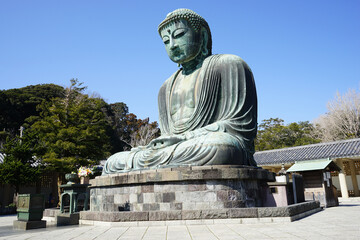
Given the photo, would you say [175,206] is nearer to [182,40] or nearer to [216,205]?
[216,205]

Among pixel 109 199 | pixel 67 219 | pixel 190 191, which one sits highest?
pixel 190 191

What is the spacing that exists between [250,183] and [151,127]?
24.1 meters

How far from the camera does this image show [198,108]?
7.58 metres

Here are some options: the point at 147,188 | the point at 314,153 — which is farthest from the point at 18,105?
the point at 147,188

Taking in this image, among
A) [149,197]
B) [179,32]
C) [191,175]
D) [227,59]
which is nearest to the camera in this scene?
[191,175]

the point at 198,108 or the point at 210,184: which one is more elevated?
the point at 198,108

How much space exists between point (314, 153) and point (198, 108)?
47.9 feet

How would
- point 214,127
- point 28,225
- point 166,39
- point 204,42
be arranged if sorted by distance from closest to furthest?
point 28,225, point 214,127, point 166,39, point 204,42

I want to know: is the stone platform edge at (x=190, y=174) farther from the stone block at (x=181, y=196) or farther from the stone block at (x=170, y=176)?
the stone block at (x=181, y=196)

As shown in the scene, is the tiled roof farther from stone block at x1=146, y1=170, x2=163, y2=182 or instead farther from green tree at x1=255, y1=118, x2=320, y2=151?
stone block at x1=146, y1=170, x2=163, y2=182

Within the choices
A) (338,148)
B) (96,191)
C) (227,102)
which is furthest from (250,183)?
(338,148)

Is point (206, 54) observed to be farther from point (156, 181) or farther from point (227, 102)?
point (156, 181)

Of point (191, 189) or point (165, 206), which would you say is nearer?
point (191, 189)

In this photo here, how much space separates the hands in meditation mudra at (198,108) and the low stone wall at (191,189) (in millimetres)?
385
